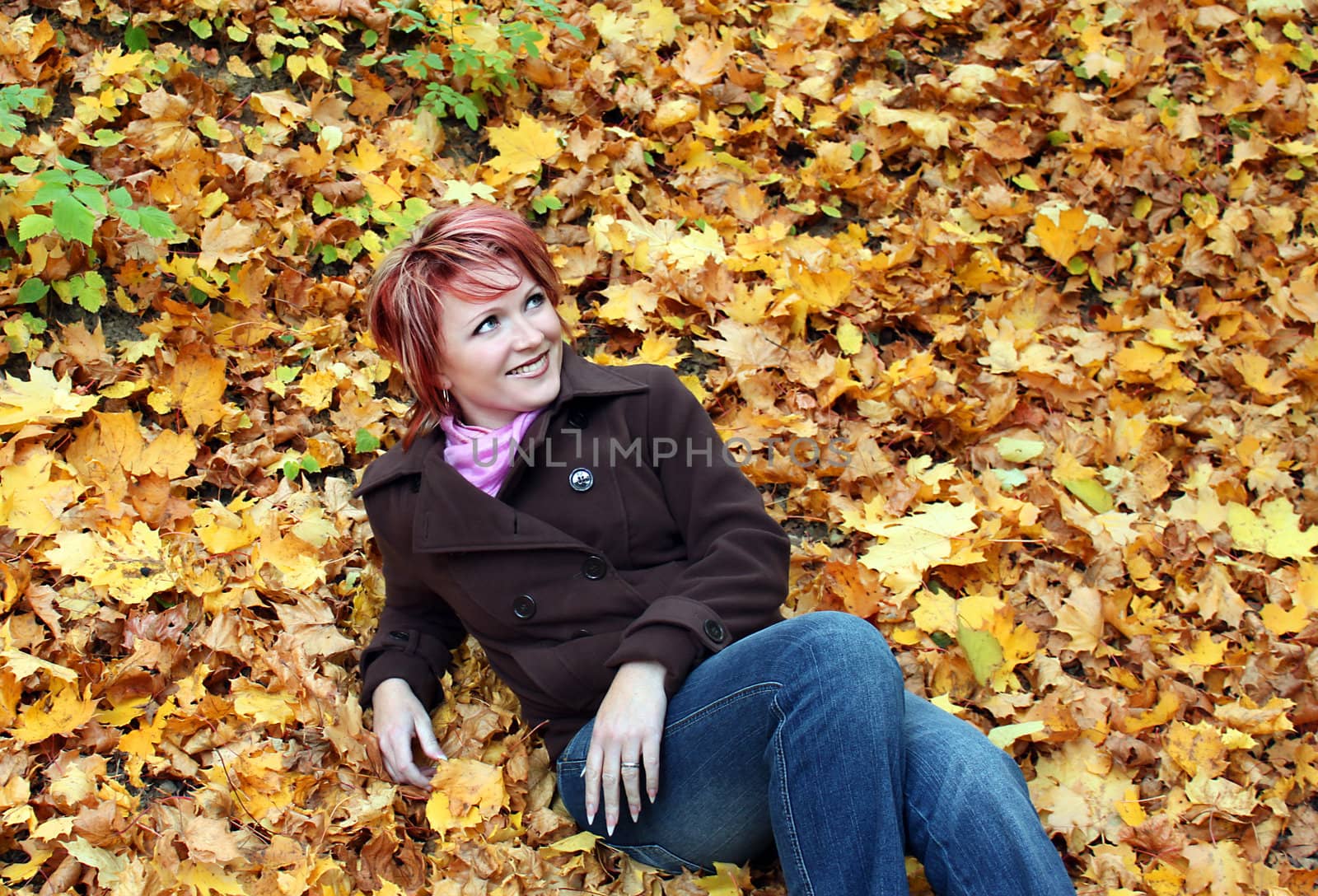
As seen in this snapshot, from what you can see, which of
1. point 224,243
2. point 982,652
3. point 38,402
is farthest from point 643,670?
point 224,243

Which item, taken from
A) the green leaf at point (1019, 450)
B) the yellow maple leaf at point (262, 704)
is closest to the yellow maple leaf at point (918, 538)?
the green leaf at point (1019, 450)

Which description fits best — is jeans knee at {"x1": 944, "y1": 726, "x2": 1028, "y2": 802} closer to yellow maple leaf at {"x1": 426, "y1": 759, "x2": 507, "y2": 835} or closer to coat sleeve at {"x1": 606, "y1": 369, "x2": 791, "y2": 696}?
coat sleeve at {"x1": 606, "y1": 369, "x2": 791, "y2": 696}

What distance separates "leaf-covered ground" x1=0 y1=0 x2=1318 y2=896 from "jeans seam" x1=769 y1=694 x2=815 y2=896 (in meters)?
0.35

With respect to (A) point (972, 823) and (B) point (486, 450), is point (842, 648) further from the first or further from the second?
(B) point (486, 450)

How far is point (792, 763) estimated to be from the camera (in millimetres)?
1878

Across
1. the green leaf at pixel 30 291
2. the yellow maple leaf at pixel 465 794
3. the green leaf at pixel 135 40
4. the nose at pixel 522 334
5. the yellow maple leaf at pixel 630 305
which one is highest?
the green leaf at pixel 135 40

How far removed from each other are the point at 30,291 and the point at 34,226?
26 centimetres

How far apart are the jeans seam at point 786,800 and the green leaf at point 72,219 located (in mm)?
1943

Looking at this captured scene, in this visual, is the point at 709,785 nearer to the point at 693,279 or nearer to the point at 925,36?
the point at 693,279

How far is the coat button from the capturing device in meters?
2.17

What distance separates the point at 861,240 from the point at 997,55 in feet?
3.89

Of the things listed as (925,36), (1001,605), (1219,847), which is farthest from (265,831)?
(925,36)

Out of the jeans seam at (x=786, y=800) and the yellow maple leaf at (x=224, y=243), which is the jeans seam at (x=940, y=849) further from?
the yellow maple leaf at (x=224, y=243)

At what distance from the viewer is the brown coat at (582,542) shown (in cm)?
214
